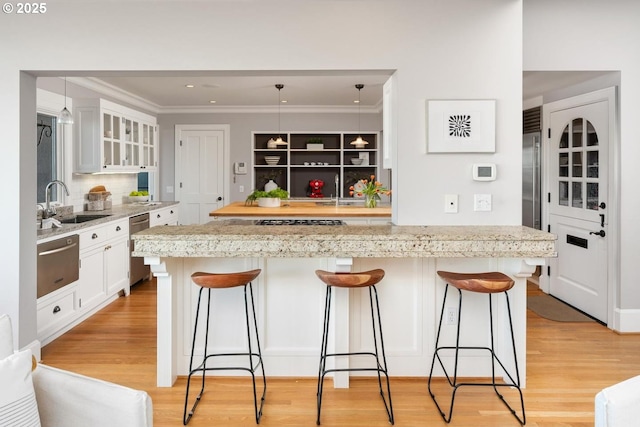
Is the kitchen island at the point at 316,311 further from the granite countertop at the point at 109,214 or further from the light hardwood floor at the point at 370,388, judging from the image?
the granite countertop at the point at 109,214

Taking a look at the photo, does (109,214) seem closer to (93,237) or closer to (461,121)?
(93,237)

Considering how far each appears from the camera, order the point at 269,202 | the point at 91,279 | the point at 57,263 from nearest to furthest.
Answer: the point at 57,263 → the point at 91,279 → the point at 269,202

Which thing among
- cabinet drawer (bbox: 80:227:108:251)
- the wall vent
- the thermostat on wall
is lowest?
cabinet drawer (bbox: 80:227:108:251)

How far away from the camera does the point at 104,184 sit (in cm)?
623

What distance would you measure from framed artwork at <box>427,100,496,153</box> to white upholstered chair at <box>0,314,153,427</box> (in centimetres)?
237

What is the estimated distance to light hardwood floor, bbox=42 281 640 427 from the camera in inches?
107

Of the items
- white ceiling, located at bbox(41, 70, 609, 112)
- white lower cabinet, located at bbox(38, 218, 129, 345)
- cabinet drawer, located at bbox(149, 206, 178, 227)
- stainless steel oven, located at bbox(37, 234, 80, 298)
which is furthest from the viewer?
cabinet drawer, located at bbox(149, 206, 178, 227)

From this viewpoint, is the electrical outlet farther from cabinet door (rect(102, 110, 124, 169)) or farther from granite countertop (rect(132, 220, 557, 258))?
cabinet door (rect(102, 110, 124, 169))

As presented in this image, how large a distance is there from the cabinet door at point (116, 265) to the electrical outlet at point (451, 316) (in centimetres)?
348

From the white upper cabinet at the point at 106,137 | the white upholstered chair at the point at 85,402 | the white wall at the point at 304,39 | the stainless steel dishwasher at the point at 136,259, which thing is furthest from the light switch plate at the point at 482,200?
the white upper cabinet at the point at 106,137

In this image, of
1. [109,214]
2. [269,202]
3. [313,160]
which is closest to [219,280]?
[269,202]

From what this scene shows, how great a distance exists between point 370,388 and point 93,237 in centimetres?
305

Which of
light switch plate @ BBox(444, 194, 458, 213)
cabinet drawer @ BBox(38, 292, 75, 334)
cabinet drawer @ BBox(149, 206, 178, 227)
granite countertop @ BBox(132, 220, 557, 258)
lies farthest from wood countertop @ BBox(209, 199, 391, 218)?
granite countertop @ BBox(132, 220, 557, 258)

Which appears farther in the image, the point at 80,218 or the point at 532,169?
the point at 532,169
